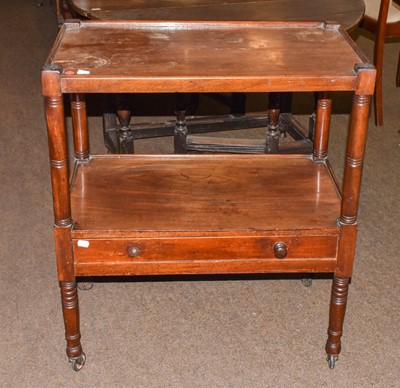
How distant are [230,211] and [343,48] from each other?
553mm

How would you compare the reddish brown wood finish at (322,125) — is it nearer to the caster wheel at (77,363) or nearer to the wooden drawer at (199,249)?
the wooden drawer at (199,249)

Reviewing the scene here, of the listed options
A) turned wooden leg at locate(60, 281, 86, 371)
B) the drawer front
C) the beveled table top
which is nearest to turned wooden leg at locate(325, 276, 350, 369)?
the drawer front

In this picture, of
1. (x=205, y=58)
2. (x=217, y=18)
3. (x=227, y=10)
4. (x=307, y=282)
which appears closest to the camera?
(x=205, y=58)

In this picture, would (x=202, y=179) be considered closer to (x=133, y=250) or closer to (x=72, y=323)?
(x=133, y=250)

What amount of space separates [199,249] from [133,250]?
7.1 inches

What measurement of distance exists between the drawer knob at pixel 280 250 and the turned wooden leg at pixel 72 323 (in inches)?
22.4

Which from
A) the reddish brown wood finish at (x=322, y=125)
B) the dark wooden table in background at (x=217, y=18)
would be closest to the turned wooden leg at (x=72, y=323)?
the reddish brown wood finish at (x=322, y=125)

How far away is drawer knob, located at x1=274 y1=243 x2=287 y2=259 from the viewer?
→ 2.06m

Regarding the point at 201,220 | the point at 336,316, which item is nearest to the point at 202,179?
the point at 201,220

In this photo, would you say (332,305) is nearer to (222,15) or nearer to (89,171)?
(89,171)

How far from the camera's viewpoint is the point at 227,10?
10.2 ft

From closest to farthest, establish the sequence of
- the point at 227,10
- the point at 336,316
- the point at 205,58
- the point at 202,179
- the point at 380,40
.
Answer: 1. the point at 205,58
2. the point at 336,316
3. the point at 202,179
4. the point at 227,10
5. the point at 380,40

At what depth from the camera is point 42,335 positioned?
2430mm

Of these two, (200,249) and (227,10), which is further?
(227,10)
